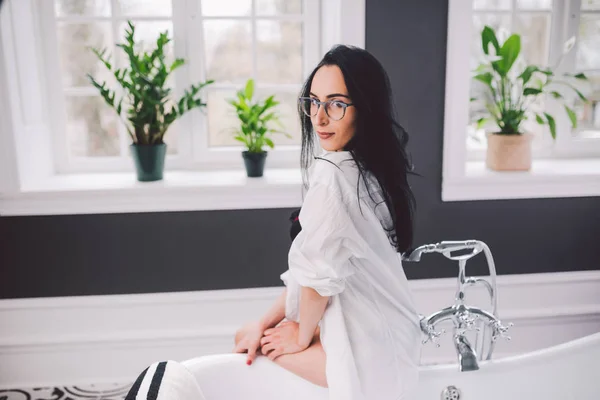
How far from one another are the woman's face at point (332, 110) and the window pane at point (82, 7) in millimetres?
1439

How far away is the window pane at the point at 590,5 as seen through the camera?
2.46m

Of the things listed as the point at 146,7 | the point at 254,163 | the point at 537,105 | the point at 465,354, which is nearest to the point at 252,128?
the point at 254,163

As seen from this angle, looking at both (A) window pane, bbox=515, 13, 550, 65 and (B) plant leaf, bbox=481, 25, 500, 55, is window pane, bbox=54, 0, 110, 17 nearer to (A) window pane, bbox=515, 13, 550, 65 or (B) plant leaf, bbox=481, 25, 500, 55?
(B) plant leaf, bbox=481, 25, 500, 55

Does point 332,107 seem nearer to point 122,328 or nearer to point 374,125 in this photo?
point 374,125

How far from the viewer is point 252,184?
6.98 ft

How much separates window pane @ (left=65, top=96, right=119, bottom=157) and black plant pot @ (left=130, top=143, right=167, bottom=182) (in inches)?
12.1

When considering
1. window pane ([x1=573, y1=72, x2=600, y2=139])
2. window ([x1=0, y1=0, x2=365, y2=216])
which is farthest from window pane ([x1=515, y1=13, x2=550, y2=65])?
window ([x1=0, y1=0, x2=365, y2=216])

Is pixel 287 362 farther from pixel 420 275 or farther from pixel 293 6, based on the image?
pixel 293 6

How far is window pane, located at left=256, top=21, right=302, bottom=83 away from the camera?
2.35 meters

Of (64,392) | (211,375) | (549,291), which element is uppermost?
(211,375)

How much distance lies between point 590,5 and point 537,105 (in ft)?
1.62

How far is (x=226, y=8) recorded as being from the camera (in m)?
2.32

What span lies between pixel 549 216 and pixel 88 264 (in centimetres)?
187

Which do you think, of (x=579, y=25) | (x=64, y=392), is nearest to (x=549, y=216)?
(x=579, y=25)
